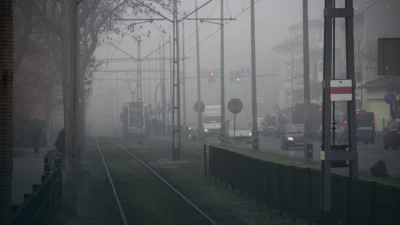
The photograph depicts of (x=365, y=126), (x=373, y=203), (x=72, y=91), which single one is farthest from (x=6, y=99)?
(x=365, y=126)

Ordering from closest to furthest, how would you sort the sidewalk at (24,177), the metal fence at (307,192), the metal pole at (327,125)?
the metal fence at (307,192)
the metal pole at (327,125)
the sidewalk at (24,177)

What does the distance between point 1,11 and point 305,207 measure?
724 centimetres

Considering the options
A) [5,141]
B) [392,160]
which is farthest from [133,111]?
[5,141]

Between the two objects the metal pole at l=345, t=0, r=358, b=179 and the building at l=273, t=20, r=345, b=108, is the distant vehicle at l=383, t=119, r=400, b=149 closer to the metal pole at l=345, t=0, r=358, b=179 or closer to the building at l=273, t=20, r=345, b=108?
the metal pole at l=345, t=0, r=358, b=179

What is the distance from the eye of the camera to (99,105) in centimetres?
17775

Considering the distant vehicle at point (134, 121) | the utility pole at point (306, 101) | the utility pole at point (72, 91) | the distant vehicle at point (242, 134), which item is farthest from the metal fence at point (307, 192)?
the distant vehicle at point (134, 121)

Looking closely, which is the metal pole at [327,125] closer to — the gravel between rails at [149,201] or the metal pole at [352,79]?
the metal pole at [352,79]

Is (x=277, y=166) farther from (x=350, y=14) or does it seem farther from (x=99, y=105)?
(x=99, y=105)

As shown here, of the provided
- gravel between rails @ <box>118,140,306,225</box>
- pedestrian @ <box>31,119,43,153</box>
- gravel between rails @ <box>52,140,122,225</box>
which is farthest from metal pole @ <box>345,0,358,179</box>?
pedestrian @ <box>31,119,43,153</box>

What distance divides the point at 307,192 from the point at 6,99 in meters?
6.53

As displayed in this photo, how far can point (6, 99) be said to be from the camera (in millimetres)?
8500

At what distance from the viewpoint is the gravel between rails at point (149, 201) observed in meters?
15.1

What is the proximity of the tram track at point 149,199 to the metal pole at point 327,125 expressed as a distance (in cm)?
315

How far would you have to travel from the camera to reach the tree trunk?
8.29 m
